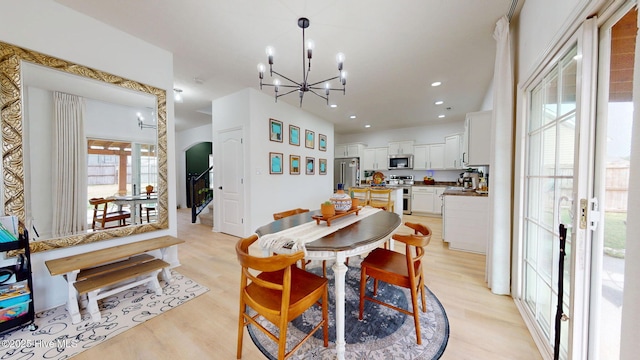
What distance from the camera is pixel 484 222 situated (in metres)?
3.11

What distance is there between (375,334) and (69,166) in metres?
3.10

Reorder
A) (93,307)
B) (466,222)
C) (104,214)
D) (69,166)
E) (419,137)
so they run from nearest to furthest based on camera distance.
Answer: (93,307) → (69,166) → (104,214) → (466,222) → (419,137)

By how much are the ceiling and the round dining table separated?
6.42ft

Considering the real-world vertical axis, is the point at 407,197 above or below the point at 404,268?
above

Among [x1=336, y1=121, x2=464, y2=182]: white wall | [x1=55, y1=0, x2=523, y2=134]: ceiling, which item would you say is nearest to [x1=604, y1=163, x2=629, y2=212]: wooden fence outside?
[x1=55, y1=0, x2=523, y2=134]: ceiling

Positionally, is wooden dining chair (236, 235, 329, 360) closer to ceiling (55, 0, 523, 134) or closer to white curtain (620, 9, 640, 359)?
white curtain (620, 9, 640, 359)

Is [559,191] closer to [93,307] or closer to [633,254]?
[633,254]

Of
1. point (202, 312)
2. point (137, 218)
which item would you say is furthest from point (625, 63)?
point (137, 218)

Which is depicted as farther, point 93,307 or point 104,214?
point 104,214

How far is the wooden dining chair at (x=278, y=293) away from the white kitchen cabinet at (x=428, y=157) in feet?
19.8

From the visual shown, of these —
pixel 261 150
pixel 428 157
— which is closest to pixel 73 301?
pixel 261 150

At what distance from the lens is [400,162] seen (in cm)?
681

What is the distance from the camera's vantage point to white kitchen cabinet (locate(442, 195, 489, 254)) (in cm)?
313

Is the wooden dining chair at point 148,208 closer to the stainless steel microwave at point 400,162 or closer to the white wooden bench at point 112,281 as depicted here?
the white wooden bench at point 112,281
